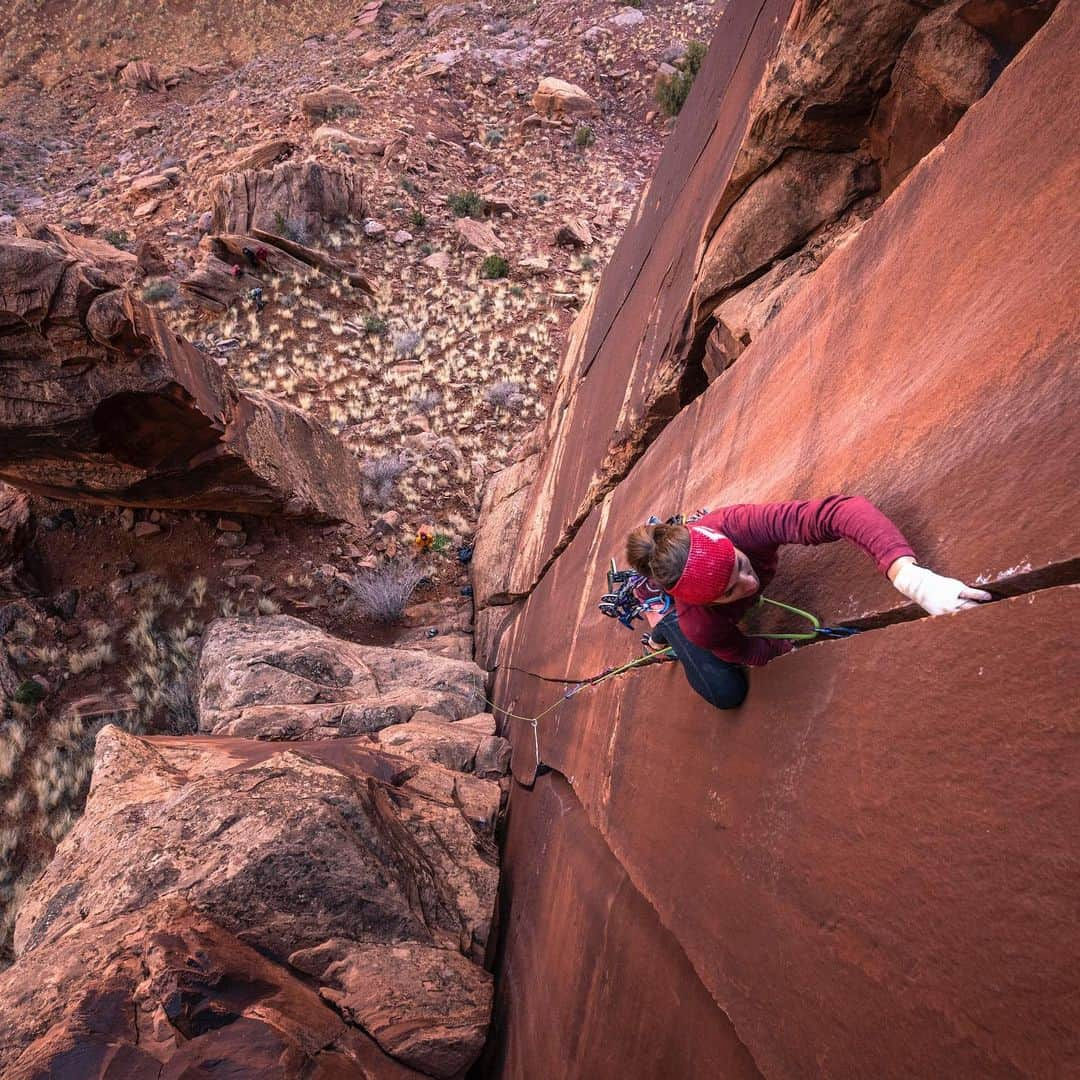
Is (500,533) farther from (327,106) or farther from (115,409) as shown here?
(327,106)

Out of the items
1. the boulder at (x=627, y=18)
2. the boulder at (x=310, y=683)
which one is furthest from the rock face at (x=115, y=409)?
the boulder at (x=627, y=18)

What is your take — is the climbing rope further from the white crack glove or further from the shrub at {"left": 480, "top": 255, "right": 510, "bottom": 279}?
the shrub at {"left": 480, "top": 255, "right": 510, "bottom": 279}

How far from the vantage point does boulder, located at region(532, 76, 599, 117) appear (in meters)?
20.9

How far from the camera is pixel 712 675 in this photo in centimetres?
218

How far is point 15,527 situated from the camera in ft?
28.5

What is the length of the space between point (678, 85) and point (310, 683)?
21.5 metres

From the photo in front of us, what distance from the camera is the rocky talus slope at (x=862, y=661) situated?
130 centimetres

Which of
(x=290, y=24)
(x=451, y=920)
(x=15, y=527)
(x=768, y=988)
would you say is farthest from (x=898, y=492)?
(x=290, y=24)

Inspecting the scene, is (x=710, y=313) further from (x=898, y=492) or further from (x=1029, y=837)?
(x=1029, y=837)

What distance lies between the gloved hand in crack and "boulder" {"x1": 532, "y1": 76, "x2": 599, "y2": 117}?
23144mm

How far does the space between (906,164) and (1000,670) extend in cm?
267

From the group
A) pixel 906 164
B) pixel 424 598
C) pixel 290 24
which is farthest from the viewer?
pixel 290 24

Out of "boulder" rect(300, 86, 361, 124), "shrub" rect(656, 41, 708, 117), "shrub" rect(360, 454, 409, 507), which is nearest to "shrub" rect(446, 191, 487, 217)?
"boulder" rect(300, 86, 361, 124)

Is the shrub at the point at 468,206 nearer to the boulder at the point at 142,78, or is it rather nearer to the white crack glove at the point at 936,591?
the white crack glove at the point at 936,591
